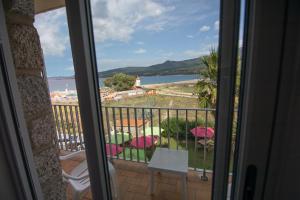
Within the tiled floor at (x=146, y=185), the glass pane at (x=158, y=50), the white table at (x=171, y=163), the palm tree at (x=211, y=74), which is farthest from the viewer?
the tiled floor at (x=146, y=185)

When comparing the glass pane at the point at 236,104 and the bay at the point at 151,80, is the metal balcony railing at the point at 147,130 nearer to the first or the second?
the bay at the point at 151,80

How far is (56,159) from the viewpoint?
2.53 feet

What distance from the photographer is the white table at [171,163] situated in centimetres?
156

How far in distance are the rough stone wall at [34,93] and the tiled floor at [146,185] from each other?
3.28 feet

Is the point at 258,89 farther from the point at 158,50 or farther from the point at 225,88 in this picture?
the point at 158,50

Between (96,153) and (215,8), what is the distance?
2.27 ft

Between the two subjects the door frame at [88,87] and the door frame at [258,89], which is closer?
the door frame at [258,89]

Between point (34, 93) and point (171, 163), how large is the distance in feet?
4.58

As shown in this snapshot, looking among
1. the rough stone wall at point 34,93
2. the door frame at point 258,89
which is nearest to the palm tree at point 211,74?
the door frame at point 258,89

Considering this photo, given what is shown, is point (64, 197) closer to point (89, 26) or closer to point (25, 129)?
point (25, 129)

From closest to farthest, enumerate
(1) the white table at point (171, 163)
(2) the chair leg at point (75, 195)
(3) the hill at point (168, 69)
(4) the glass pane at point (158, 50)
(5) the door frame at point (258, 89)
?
(5) the door frame at point (258, 89)
(4) the glass pane at point (158, 50)
(3) the hill at point (168, 69)
(2) the chair leg at point (75, 195)
(1) the white table at point (171, 163)

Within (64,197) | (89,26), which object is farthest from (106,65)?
(64,197)

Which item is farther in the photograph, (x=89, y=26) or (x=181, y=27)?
(x=181, y=27)

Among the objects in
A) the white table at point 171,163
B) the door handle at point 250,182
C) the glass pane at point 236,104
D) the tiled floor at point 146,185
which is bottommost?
the tiled floor at point 146,185
